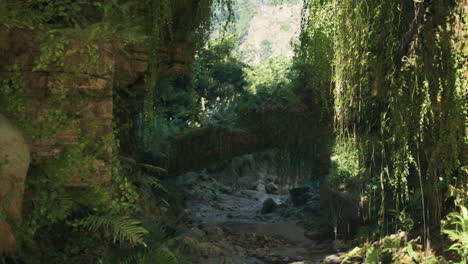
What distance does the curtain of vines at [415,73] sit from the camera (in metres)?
4.91

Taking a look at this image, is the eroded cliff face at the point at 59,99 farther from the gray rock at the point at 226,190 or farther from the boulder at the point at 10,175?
the gray rock at the point at 226,190

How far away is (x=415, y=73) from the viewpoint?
Result: 500 cm

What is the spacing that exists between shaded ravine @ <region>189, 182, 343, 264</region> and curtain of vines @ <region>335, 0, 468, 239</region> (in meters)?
3.16

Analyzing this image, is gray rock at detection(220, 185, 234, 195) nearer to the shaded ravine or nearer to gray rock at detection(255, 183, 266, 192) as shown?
gray rock at detection(255, 183, 266, 192)

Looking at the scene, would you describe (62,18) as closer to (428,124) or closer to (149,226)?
(149,226)

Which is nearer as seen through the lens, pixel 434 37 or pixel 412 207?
pixel 434 37

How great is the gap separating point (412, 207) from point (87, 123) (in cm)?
460

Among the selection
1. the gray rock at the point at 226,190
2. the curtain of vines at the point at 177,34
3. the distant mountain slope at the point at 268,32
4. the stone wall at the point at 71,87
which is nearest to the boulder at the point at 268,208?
the gray rock at the point at 226,190

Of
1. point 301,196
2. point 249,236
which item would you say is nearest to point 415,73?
point 249,236

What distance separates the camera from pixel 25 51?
14.6 ft

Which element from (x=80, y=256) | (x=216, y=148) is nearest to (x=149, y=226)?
(x=80, y=256)

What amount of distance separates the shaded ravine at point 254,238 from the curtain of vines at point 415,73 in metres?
3.16

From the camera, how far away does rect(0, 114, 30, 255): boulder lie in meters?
3.72

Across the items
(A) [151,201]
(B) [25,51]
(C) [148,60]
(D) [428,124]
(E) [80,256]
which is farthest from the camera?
(A) [151,201]
